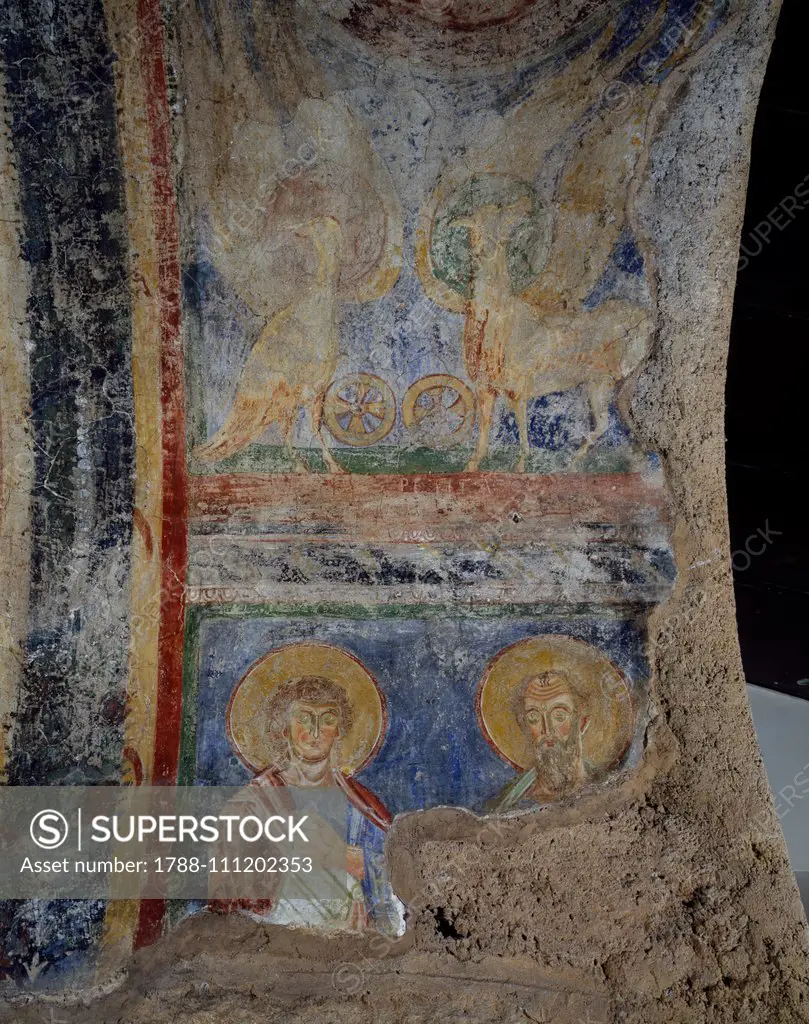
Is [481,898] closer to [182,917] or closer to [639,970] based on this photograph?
[639,970]

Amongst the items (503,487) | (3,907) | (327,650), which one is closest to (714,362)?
(503,487)

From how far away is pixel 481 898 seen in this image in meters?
3.79

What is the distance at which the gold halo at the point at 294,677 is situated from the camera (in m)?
4.12

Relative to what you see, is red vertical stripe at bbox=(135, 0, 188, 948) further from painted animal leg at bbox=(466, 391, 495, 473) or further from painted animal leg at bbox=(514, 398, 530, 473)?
painted animal leg at bbox=(514, 398, 530, 473)

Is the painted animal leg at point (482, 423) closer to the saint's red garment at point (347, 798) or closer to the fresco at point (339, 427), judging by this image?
the fresco at point (339, 427)

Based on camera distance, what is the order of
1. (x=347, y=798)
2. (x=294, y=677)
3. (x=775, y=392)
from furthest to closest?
(x=775, y=392) < (x=294, y=677) < (x=347, y=798)

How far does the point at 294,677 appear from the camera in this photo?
4176 millimetres

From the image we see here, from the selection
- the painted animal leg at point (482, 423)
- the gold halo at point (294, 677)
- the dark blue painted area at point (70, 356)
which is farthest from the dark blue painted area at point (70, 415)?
the painted animal leg at point (482, 423)

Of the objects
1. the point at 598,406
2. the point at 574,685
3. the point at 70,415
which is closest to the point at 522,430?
the point at 598,406

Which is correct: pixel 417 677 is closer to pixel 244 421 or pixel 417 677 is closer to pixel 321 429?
pixel 321 429

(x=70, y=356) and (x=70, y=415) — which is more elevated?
(x=70, y=356)

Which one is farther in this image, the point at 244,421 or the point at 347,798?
the point at 244,421

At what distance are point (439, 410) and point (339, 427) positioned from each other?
379mm

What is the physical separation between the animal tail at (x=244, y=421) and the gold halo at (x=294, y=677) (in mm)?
766
